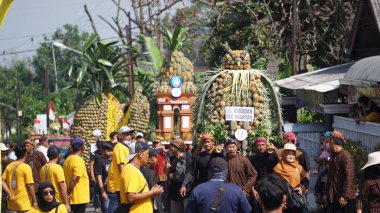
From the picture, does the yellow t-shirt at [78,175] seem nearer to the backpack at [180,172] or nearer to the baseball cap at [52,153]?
the baseball cap at [52,153]

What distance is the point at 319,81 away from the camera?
21.8 m

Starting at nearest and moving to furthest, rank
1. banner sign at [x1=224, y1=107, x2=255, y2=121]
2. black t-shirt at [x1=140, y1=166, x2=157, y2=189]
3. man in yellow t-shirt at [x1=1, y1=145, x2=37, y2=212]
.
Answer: black t-shirt at [x1=140, y1=166, x2=157, y2=189] → man in yellow t-shirt at [x1=1, y1=145, x2=37, y2=212] → banner sign at [x1=224, y1=107, x2=255, y2=121]

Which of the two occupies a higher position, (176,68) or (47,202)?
(176,68)

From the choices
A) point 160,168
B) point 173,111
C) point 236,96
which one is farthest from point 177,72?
point 236,96

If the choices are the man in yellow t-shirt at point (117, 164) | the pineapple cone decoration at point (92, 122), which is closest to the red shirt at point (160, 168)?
the man in yellow t-shirt at point (117, 164)

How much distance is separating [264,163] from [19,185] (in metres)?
3.72

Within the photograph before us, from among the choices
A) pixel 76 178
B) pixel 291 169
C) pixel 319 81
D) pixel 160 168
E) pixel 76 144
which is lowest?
pixel 160 168

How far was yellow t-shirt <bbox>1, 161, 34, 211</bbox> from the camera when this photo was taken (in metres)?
14.7

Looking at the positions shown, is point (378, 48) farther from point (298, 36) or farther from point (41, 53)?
point (41, 53)

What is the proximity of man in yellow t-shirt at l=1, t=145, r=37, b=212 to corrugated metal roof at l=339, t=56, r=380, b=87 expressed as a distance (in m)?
5.79

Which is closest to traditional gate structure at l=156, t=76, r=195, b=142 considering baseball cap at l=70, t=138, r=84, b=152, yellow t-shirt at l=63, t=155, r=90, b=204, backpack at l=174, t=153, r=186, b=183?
backpack at l=174, t=153, r=186, b=183

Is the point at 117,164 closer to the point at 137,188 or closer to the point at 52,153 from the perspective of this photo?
the point at 52,153

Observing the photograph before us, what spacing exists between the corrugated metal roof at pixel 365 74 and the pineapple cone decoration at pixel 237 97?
1488 mm

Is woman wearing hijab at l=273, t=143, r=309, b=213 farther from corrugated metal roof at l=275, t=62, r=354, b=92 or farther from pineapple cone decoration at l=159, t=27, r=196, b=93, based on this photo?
pineapple cone decoration at l=159, t=27, r=196, b=93
